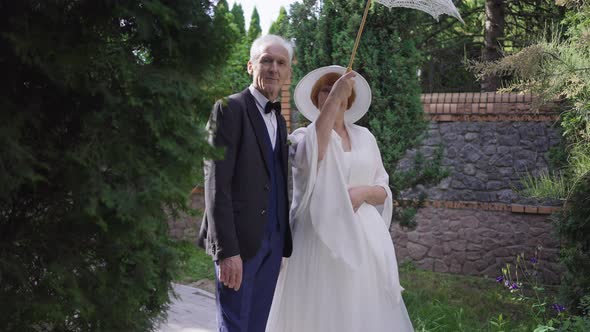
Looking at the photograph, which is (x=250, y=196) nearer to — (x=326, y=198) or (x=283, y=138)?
(x=283, y=138)

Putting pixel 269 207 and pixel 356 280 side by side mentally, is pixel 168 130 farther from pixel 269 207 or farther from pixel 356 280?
pixel 356 280

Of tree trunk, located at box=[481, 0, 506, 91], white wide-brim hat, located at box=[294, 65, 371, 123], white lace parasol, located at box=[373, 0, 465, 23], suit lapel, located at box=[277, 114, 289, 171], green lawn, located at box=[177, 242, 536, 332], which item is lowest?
green lawn, located at box=[177, 242, 536, 332]

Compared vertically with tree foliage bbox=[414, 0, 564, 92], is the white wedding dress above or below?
below

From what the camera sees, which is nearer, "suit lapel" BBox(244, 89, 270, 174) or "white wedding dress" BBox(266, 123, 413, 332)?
"suit lapel" BBox(244, 89, 270, 174)

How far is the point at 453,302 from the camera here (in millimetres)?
6031

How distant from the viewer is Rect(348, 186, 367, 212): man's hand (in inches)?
131

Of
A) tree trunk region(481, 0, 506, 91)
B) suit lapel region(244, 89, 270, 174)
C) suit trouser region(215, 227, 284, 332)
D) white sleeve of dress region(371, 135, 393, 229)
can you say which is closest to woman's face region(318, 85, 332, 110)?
white sleeve of dress region(371, 135, 393, 229)

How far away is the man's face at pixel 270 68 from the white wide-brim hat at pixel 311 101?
0.56 metres

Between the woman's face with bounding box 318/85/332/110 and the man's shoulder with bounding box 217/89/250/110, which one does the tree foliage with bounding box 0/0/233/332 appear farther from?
the woman's face with bounding box 318/85/332/110

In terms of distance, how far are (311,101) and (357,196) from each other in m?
0.70

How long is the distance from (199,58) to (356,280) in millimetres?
1897

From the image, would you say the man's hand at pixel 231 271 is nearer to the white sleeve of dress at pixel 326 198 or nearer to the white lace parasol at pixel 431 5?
the white sleeve of dress at pixel 326 198

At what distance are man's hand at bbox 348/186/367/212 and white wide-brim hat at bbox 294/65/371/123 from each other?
0.50m

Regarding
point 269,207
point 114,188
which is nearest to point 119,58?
point 114,188
